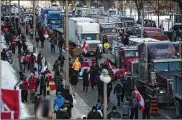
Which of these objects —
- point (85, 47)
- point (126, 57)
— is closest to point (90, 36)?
point (85, 47)

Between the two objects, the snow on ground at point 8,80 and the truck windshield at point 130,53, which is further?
the truck windshield at point 130,53

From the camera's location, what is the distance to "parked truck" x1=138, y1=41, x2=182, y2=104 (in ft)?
85.3

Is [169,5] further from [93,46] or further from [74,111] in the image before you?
[74,111]

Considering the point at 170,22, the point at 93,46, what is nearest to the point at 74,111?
the point at 93,46

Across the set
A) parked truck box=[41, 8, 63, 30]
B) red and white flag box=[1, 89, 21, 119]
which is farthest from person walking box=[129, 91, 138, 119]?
parked truck box=[41, 8, 63, 30]

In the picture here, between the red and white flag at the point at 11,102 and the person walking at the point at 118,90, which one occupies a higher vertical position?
the red and white flag at the point at 11,102

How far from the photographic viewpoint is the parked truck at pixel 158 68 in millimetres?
26000

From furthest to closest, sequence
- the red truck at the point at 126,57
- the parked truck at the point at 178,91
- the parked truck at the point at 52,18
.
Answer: the parked truck at the point at 52,18
the red truck at the point at 126,57
the parked truck at the point at 178,91

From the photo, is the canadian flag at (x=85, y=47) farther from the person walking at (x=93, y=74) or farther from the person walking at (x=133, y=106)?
the person walking at (x=133, y=106)

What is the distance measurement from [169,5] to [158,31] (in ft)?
81.3

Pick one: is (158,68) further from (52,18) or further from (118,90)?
(52,18)

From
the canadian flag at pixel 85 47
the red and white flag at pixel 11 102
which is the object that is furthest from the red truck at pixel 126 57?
the red and white flag at pixel 11 102

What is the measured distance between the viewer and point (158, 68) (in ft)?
91.7

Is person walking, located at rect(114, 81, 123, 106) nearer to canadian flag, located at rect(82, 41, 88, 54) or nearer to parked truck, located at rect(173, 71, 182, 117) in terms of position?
parked truck, located at rect(173, 71, 182, 117)
